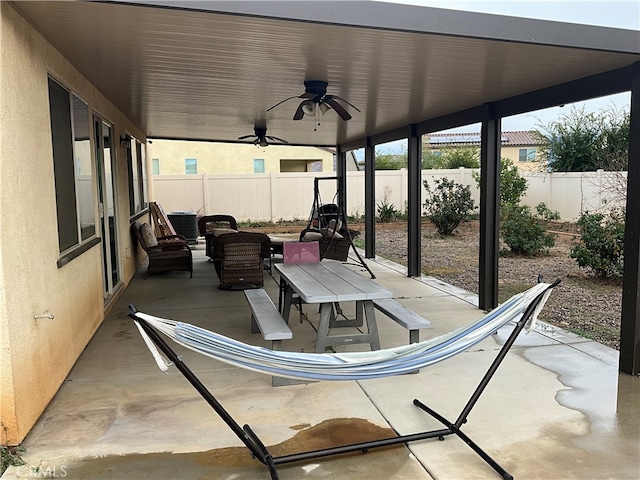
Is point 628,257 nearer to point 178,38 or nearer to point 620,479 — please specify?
point 620,479

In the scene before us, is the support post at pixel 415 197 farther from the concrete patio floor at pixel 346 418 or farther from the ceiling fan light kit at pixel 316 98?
the concrete patio floor at pixel 346 418

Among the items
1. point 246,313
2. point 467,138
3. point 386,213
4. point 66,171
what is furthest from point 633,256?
point 467,138

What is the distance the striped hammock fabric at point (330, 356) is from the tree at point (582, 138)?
36.3ft

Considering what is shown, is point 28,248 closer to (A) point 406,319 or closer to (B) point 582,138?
(A) point 406,319

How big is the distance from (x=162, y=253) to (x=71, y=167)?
3547 mm

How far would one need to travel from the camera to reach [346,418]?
10.1ft

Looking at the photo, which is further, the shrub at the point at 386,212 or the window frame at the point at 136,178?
the shrub at the point at 386,212

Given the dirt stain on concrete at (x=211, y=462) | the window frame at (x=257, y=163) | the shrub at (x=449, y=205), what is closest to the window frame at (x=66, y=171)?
the dirt stain on concrete at (x=211, y=462)

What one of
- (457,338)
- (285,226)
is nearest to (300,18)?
(457,338)

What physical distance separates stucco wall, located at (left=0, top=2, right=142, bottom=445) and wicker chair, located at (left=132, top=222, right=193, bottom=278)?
11.8 ft

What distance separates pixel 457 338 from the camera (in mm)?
2717

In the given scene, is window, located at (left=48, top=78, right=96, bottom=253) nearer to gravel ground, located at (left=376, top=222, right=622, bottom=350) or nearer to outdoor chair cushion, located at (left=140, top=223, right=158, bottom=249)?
outdoor chair cushion, located at (left=140, top=223, right=158, bottom=249)

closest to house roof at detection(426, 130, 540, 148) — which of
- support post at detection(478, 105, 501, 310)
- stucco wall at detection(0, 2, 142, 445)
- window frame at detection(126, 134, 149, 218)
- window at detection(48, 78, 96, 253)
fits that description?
window frame at detection(126, 134, 149, 218)

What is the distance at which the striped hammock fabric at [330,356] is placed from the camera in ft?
7.60
